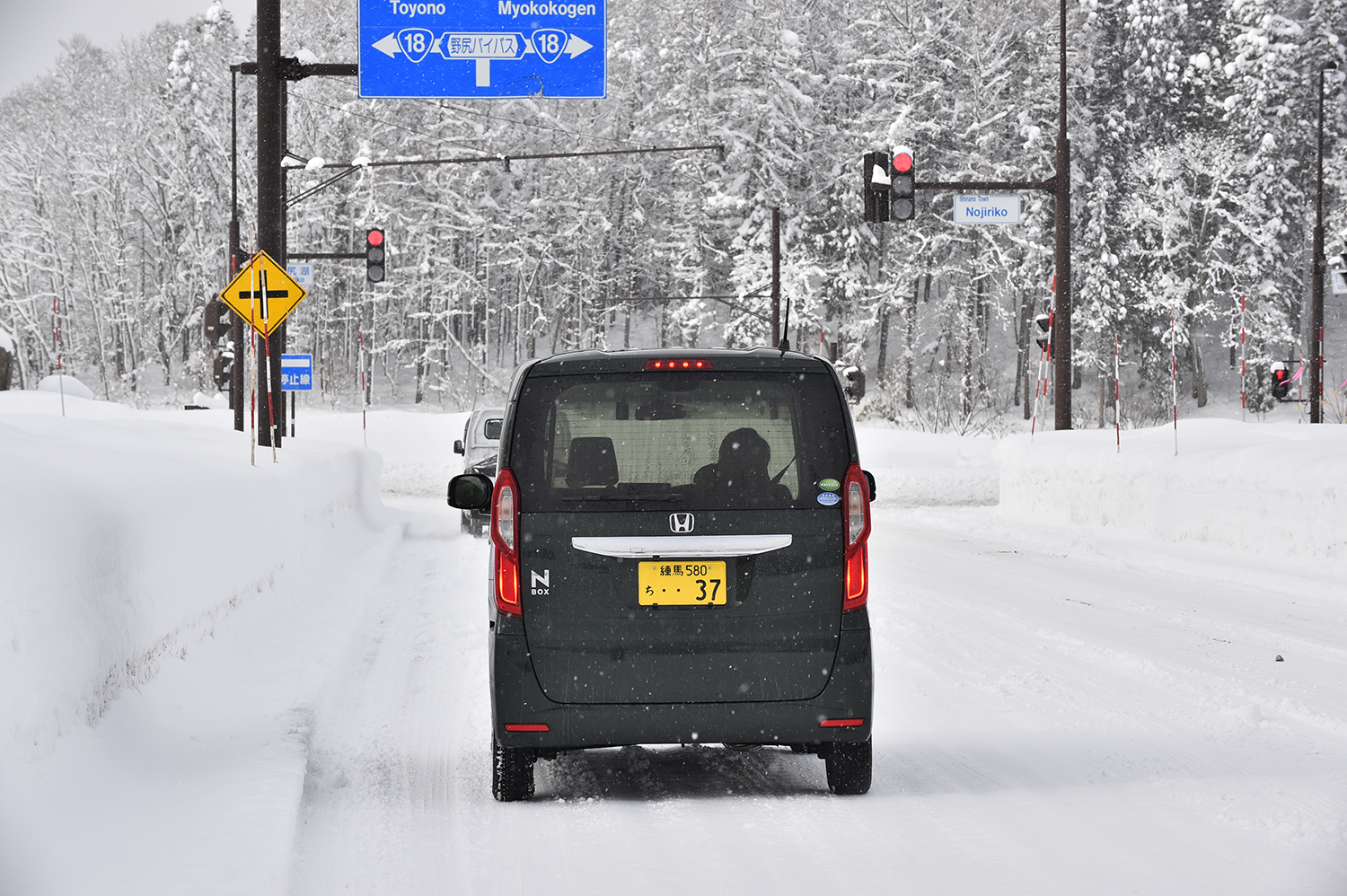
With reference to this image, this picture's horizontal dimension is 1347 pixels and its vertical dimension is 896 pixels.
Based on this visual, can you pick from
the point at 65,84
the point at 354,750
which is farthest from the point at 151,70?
the point at 354,750

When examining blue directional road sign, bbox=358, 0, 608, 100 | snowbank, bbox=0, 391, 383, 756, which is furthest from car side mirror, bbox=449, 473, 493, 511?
blue directional road sign, bbox=358, 0, 608, 100

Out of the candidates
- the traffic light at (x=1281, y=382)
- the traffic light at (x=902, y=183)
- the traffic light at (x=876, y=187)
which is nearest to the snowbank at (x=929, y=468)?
the traffic light at (x=1281, y=382)

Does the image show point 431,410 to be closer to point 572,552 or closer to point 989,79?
point 989,79

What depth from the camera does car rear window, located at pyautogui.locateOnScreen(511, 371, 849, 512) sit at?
19.4 feet

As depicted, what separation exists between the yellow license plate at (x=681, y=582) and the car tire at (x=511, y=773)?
2.86ft

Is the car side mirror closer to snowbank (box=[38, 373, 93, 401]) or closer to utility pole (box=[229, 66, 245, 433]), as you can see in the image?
utility pole (box=[229, 66, 245, 433])

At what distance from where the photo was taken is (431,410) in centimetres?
7244

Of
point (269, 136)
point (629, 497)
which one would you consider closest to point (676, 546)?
point (629, 497)

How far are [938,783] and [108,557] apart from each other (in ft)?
13.0

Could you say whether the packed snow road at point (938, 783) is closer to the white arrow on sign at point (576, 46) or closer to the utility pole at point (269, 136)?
the utility pole at point (269, 136)

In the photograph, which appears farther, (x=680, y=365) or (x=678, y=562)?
(x=680, y=365)

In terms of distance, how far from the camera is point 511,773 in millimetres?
6102

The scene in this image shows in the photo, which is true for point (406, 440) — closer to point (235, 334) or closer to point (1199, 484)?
point (235, 334)

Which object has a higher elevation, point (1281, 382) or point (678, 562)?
point (1281, 382)
